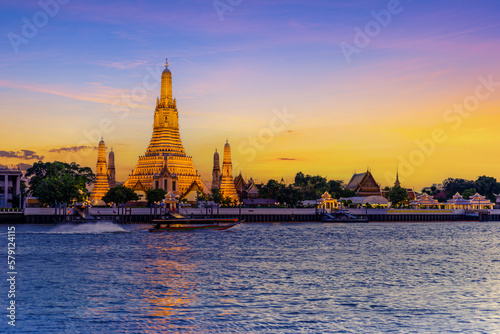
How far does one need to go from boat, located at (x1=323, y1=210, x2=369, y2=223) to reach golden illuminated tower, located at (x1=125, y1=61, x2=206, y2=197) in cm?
3756

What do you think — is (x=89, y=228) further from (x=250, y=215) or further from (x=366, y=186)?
(x=366, y=186)

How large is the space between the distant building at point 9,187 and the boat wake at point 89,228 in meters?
32.0

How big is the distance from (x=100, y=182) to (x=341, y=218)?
58.1 m

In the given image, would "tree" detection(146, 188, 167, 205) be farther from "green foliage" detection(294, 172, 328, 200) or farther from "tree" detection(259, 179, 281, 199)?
"green foliage" detection(294, 172, 328, 200)

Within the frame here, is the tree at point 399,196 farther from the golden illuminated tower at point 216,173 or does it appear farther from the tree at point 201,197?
the tree at point 201,197

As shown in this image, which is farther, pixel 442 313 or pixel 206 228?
pixel 206 228

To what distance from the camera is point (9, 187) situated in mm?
122438

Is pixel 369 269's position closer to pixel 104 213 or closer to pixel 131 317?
pixel 131 317

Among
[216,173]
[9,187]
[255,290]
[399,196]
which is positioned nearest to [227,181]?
[216,173]

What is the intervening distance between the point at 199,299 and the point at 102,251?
26572 millimetres

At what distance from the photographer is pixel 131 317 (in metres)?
25.5

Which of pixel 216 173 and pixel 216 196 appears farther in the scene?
pixel 216 173

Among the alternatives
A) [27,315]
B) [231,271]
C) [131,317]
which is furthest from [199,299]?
[231,271]

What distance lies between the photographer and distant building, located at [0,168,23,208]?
4715 inches
